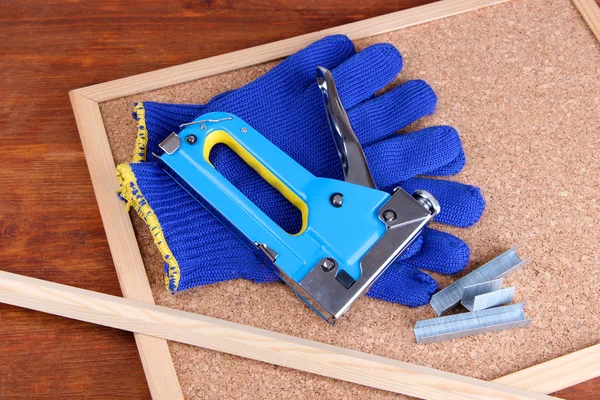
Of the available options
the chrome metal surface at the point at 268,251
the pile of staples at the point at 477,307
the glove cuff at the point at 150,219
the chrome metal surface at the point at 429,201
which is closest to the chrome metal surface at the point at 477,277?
the pile of staples at the point at 477,307

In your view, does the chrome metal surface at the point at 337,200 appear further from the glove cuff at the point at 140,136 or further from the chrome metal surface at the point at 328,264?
the glove cuff at the point at 140,136

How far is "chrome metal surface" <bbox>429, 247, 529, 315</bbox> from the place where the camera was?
77 centimetres

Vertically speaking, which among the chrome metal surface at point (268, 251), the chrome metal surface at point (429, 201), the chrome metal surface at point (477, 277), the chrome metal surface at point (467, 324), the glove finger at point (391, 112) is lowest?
the chrome metal surface at point (467, 324)

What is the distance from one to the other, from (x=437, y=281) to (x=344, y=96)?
28 centimetres

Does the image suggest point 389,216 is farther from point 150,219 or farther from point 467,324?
point 150,219

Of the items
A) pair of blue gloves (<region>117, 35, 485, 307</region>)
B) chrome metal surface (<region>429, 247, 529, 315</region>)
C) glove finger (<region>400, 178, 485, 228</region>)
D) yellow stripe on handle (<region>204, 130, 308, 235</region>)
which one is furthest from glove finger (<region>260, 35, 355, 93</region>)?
chrome metal surface (<region>429, 247, 529, 315</region>)

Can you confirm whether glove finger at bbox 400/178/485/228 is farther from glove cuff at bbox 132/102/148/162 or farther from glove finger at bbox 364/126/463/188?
glove cuff at bbox 132/102/148/162

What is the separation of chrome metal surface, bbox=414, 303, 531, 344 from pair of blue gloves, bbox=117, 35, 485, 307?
0.03 meters

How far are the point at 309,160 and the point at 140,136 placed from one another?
0.75 ft

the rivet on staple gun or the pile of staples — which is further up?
the rivet on staple gun

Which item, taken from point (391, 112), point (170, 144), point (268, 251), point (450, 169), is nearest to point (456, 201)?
point (450, 169)

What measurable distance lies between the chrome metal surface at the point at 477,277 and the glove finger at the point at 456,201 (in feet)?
0.20

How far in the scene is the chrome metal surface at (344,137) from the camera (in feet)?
2.52

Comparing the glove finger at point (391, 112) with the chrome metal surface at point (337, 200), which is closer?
the chrome metal surface at point (337, 200)
